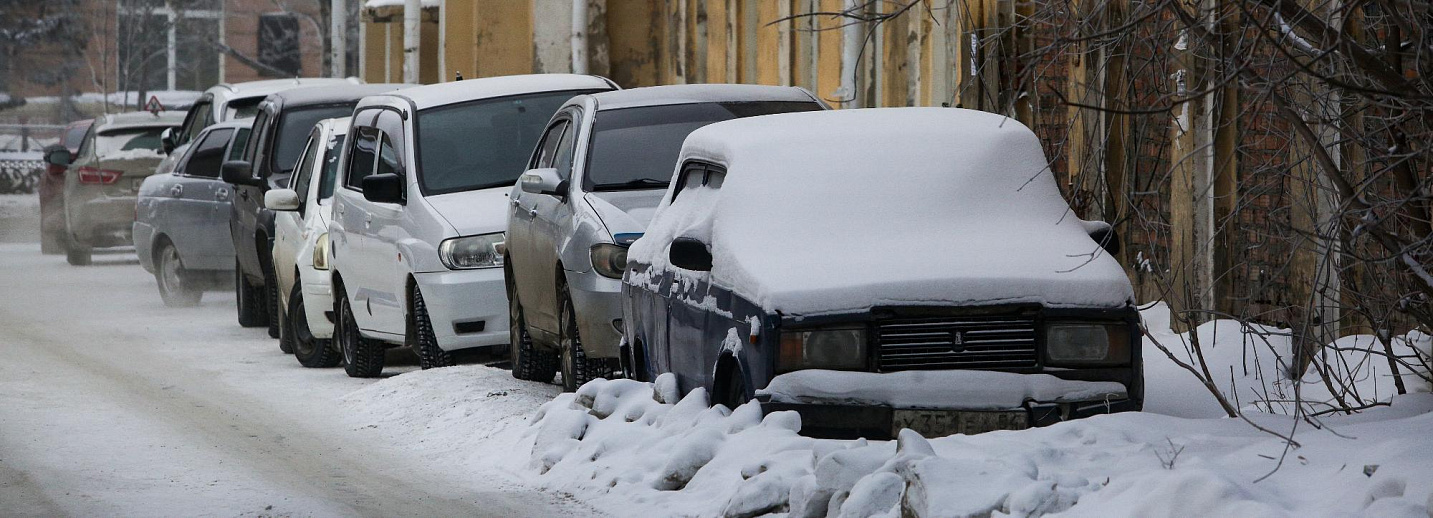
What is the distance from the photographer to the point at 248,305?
660 inches

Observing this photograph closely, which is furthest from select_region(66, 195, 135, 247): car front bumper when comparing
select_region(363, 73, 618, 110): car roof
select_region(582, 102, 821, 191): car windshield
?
select_region(582, 102, 821, 191): car windshield

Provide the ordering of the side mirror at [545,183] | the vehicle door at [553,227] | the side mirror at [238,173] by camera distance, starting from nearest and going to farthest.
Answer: the side mirror at [545,183] → the vehicle door at [553,227] → the side mirror at [238,173]

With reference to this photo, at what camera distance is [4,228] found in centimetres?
3594

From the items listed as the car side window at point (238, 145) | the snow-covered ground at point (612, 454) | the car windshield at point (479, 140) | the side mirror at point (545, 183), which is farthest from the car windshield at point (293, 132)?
the side mirror at point (545, 183)

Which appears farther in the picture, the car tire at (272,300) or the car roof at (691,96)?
the car tire at (272,300)

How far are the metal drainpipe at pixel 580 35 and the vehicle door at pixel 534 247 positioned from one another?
12.8 meters

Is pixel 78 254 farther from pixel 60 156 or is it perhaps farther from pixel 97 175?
pixel 97 175

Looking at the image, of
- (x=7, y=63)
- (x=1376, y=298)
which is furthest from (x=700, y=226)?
(x=7, y=63)

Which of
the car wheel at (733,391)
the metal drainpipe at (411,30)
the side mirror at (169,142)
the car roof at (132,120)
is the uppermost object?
the metal drainpipe at (411,30)

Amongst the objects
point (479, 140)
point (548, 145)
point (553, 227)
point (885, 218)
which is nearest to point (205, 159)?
point (479, 140)

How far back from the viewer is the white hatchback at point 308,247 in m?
13.4

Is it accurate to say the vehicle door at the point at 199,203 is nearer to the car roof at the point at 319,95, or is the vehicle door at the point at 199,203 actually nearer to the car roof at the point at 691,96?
the car roof at the point at 319,95

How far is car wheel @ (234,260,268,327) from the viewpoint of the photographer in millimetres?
16688

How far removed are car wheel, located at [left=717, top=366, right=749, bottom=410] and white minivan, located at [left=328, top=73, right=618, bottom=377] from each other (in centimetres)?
390
